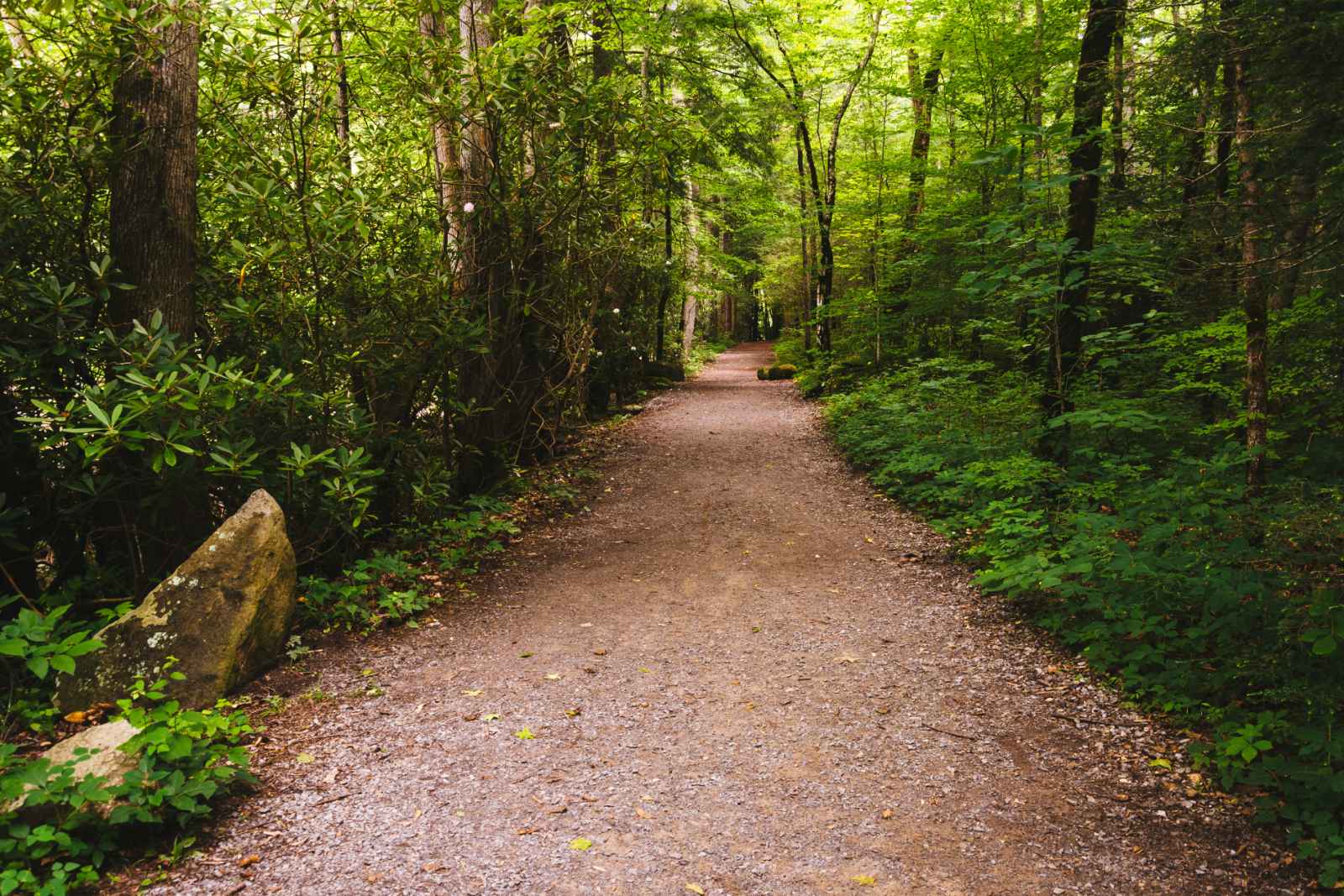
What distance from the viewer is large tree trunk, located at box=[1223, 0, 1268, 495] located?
17.0 feet

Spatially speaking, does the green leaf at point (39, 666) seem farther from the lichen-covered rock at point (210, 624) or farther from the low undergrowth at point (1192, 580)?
the low undergrowth at point (1192, 580)

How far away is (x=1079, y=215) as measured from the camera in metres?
6.89

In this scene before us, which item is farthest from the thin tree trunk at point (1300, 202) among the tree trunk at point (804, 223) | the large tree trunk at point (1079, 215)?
the tree trunk at point (804, 223)

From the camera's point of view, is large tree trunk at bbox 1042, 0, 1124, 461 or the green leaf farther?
large tree trunk at bbox 1042, 0, 1124, 461

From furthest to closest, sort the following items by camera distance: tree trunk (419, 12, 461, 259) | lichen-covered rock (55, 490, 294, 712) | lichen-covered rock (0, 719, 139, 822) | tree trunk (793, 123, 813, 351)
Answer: tree trunk (793, 123, 813, 351)
tree trunk (419, 12, 461, 259)
lichen-covered rock (55, 490, 294, 712)
lichen-covered rock (0, 719, 139, 822)

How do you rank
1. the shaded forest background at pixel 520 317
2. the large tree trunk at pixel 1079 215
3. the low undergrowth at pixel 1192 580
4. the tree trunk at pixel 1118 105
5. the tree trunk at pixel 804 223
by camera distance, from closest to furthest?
the low undergrowth at pixel 1192 580
the shaded forest background at pixel 520 317
the tree trunk at pixel 1118 105
the large tree trunk at pixel 1079 215
the tree trunk at pixel 804 223

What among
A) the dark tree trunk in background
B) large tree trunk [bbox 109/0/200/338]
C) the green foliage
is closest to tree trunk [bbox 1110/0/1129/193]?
the dark tree trunk in background

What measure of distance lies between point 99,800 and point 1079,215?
833cm

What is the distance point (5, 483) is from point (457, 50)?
493 cm

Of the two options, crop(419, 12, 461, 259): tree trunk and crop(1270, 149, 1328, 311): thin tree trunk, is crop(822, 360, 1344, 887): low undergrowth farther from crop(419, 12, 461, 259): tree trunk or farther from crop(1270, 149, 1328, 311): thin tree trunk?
crop(419, 12, 461, 259): tree trunk

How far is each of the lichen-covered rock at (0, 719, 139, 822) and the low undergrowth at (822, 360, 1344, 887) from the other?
15.7 ft

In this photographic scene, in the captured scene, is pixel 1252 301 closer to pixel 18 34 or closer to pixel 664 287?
pixel 18 34

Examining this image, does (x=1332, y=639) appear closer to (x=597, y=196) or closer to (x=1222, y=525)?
(x=1222, y=525)

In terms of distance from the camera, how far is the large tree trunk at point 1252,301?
5195 millimetres
